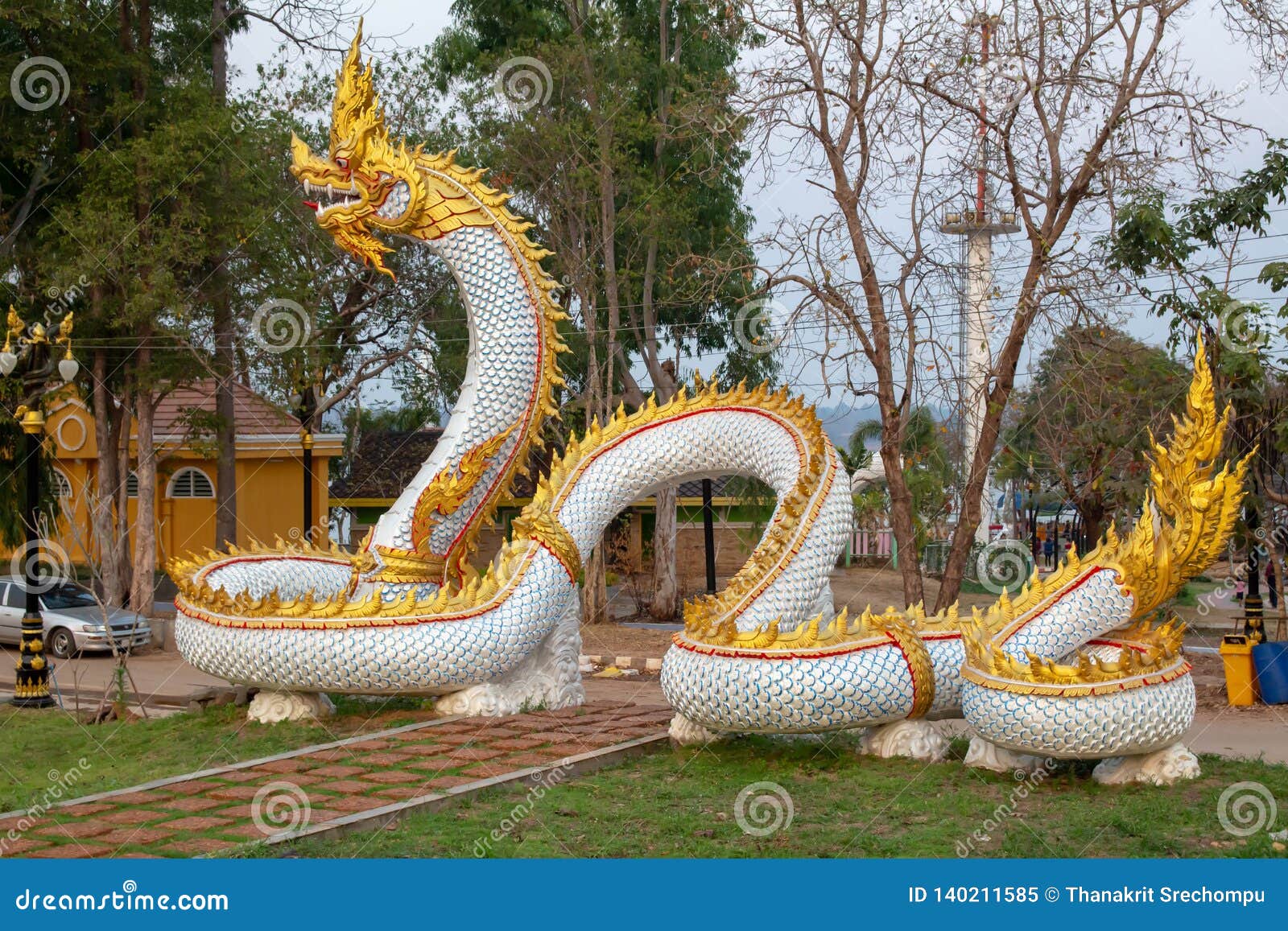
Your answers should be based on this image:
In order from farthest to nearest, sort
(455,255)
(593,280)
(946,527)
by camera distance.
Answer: (946,527) < (593,280) < (455,255)

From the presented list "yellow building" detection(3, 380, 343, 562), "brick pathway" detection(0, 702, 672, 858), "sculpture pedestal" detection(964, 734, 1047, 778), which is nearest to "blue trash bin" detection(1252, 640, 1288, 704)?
"sculpture pedestal" detection(964, 734, 1047, 778)

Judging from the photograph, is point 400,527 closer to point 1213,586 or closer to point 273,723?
point 273,723

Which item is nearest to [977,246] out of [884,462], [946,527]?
[884,462]

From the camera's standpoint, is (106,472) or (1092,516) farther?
(106,472)

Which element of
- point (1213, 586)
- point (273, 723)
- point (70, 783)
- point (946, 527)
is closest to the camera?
point (70, 783)

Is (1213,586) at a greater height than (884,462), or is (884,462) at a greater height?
(884,462)

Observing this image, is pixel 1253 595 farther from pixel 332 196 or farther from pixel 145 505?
pixel 145 505

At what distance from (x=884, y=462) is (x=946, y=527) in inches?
603

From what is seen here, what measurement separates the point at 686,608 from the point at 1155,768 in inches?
108

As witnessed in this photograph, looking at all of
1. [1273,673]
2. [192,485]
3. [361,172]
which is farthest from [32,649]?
[192,485]

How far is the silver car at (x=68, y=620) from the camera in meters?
15.1

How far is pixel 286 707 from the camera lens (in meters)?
8.88

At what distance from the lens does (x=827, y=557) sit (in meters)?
8.16

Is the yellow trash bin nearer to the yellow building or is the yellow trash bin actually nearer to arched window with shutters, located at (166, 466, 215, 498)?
the yellow building
